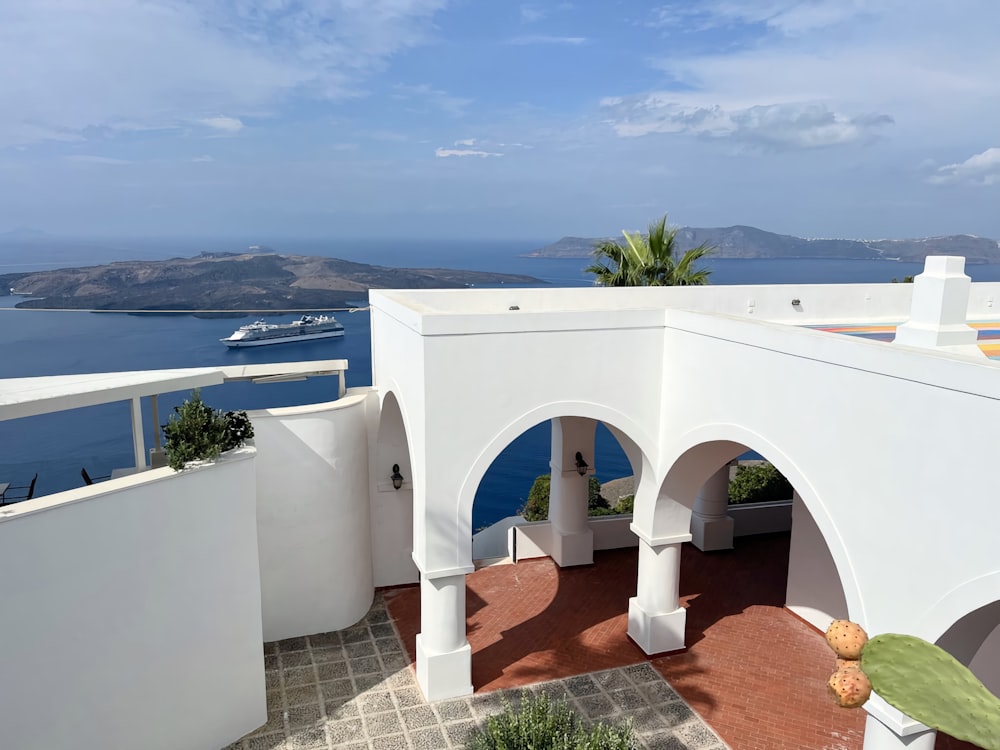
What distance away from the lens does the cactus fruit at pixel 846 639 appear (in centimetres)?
342

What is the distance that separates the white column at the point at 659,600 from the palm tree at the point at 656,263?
9.10 metres

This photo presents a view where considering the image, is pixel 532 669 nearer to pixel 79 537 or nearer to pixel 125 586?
pixel 125 586

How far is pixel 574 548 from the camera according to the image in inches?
615

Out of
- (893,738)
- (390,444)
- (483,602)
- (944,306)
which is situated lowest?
(483,602)

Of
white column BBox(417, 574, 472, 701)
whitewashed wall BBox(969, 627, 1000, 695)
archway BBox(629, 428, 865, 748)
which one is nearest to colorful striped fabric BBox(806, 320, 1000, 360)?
archway BBox(629, 428, 865, 748)

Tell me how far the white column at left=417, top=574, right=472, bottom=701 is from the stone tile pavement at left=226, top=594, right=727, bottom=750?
0.24 m

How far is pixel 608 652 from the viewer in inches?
484

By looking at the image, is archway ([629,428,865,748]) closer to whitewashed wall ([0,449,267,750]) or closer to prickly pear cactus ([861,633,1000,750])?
prickly pear cactus ([861,633,1000,750])

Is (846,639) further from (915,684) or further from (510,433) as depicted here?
(510,433)

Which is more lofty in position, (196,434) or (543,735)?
(196,434)

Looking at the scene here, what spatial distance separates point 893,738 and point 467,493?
5.76 meters

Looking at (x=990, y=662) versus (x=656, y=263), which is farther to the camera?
(x=656, y=263)

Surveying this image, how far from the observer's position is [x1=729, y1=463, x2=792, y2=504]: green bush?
61.0ft

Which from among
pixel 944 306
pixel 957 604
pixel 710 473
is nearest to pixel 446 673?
pixel 710 473
